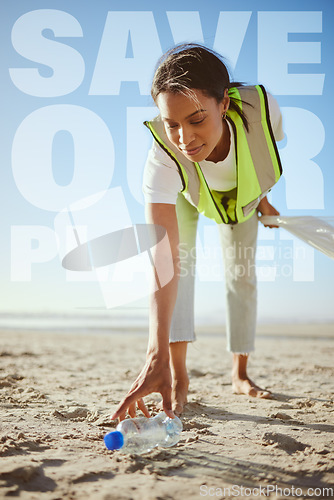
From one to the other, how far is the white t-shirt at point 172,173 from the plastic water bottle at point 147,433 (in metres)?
1.02

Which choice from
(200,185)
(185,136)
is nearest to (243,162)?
(200,185)

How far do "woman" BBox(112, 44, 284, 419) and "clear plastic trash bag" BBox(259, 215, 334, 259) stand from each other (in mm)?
175

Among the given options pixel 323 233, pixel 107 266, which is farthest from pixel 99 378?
pixel 323 233

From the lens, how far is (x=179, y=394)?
8.16ft

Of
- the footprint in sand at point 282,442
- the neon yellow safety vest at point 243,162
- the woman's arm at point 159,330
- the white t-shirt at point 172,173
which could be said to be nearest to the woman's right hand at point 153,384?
the woman's arm at point 159,330

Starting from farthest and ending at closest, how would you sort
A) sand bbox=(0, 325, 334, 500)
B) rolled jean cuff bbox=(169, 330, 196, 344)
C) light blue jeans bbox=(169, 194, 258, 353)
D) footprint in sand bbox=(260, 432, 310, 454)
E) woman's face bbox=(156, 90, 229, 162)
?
light blue jeans bbox=(169, 194, 258, 353) → rolled jean cuff bbox=(169, 330, 196, 344) → woman's face bbox=(156, 90, 229, 162) → footprint in sand bbox=(260, 432, 310, 454) → sand bbox=(0, 325, 334, 500)

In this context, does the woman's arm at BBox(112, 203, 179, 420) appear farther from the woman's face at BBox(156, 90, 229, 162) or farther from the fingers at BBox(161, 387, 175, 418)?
the woman's face at BBox(156, 90, 229, 162)

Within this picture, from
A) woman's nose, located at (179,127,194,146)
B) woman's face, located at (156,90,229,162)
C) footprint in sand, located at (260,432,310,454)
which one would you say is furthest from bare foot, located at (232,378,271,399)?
woman's nose, located at (179,127,194,146)

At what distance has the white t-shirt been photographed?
86.6 inches

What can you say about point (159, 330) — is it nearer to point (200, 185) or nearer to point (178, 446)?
point (178, 446)

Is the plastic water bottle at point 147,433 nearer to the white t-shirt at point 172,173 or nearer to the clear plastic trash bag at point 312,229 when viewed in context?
the white t-shirt at point 172,173

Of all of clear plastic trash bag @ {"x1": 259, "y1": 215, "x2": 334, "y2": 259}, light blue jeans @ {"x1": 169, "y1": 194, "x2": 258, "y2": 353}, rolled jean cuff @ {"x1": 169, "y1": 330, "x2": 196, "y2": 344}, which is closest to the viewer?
rolled jean cuff @ {"x1": 169, "y1": 330, "x2": 196, "y2": 344}

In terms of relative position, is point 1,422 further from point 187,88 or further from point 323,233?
point 323,233

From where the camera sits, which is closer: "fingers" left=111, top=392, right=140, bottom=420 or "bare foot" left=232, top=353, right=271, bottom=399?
"fingers" left=111, top=392, right=140, bottom=420
